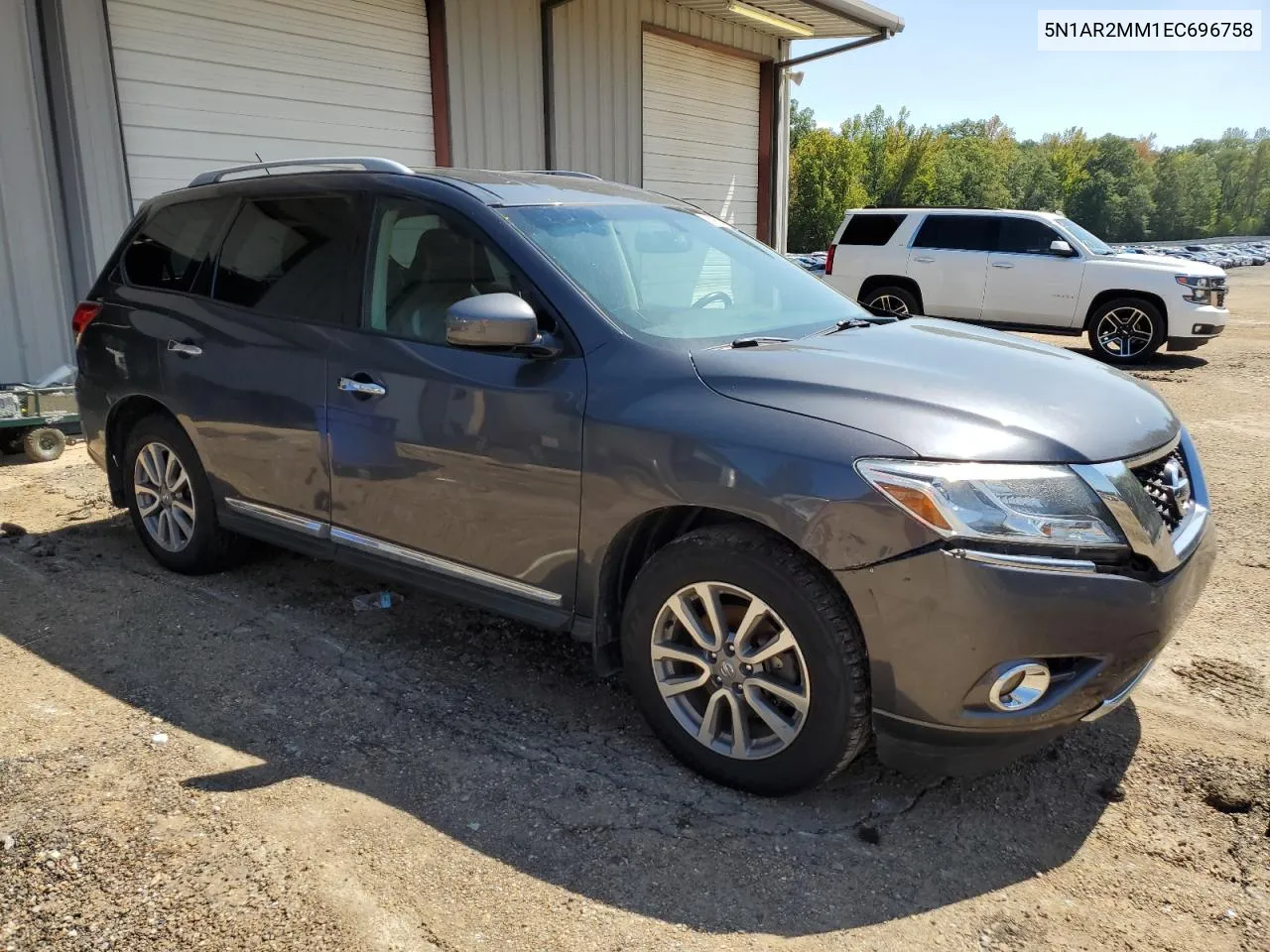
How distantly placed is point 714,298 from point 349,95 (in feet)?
23.0

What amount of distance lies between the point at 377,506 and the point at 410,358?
571 millimetres

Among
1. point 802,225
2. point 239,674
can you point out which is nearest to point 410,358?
point 239,674

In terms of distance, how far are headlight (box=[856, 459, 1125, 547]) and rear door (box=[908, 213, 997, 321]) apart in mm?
11941

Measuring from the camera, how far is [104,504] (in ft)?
19.4

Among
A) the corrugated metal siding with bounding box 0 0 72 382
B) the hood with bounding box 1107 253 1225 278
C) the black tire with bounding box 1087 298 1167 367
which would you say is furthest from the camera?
Result: the black tire with bounding box 1087 298 1167 367

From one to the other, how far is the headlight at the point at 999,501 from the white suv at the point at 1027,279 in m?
11.6

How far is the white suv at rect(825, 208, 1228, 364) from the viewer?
12.5 metres

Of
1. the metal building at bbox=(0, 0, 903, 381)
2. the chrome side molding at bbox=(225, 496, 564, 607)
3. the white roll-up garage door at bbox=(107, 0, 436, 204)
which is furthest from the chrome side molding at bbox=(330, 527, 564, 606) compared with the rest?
the metal building at bbox=(0, 0, 903, 381)

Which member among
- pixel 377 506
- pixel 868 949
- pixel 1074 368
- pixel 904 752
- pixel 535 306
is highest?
pixel 535 306

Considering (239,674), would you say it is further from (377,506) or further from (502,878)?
(502,878)

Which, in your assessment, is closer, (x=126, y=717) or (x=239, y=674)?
(x=126, y=717)

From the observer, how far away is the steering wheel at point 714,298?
11.5ft

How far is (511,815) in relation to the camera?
2.84 metres

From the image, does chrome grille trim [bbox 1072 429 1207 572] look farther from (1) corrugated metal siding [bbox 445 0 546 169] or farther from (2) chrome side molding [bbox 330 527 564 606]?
(1) corrugated metal siding [bbox 445 0 546 169]
